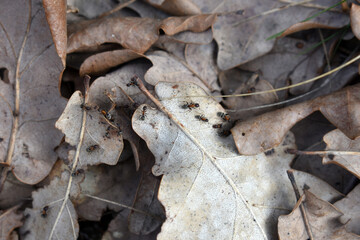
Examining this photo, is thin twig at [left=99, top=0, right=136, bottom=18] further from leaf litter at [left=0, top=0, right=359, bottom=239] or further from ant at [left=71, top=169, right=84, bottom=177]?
ant at [left=71, top=169, right=84, bottom=177]

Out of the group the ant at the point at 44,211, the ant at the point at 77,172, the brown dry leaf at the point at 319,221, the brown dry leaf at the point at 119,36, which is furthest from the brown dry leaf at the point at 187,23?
the ant at the point at 44,211

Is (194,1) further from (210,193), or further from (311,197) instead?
(311,197)

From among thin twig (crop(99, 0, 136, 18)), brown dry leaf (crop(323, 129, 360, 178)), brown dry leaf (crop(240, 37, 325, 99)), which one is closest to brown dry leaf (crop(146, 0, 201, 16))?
thin twig (crop(99, 0, 136, 18))

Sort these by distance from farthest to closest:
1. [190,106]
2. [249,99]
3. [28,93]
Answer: [249,99] → [28,93] → [190,106]

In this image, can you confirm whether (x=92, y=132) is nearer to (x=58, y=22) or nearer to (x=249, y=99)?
(x=58, y=22)

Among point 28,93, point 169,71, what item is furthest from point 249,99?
point 28,93
